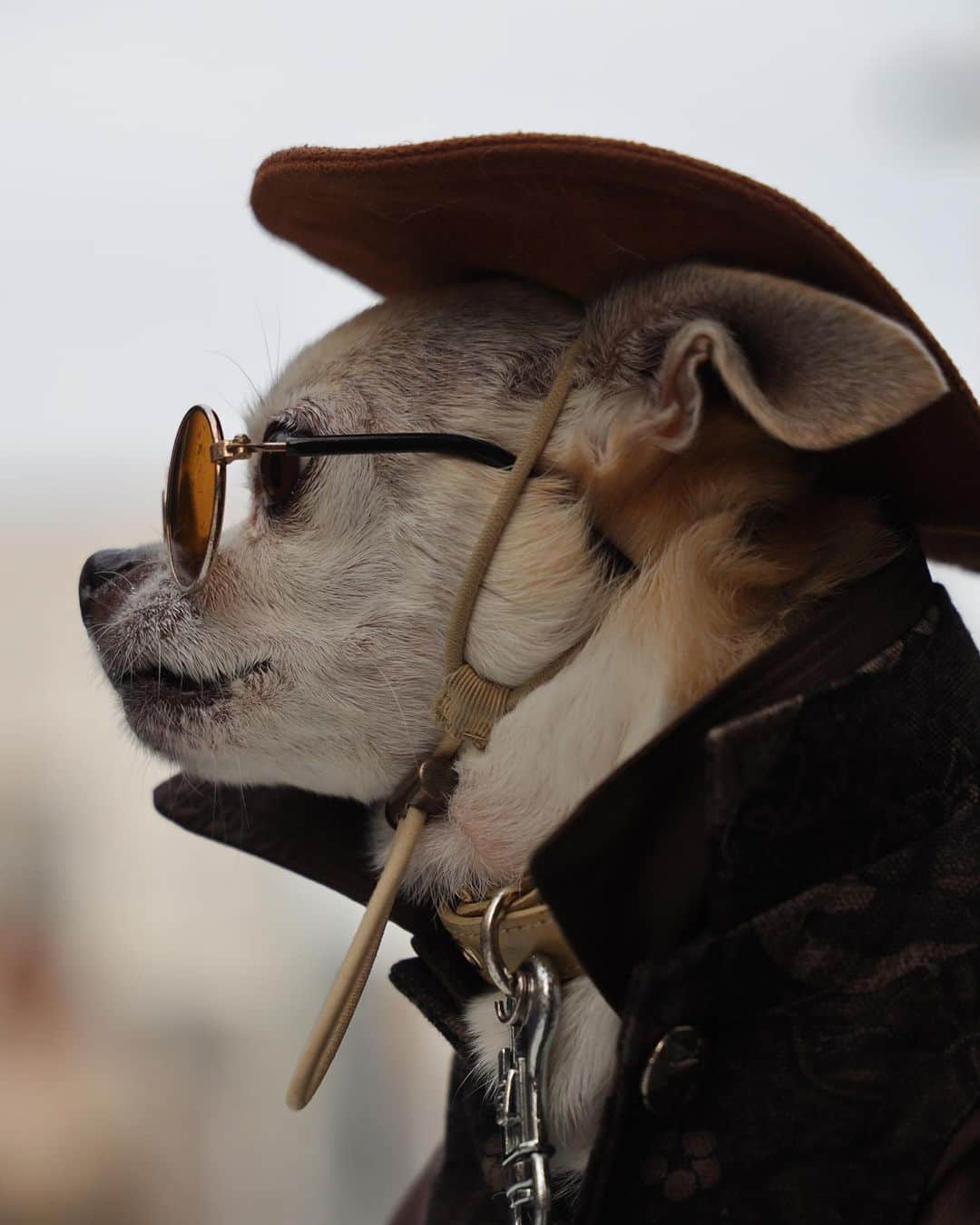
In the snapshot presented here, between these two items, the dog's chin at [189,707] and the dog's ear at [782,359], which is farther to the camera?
the dog's chin at [189,707]

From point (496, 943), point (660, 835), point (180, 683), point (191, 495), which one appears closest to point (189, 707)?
point (180, 683)

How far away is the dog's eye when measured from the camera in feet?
2.77

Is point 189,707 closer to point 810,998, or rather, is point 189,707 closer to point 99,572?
point 99,572

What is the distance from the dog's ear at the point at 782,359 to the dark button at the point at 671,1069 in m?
0.32

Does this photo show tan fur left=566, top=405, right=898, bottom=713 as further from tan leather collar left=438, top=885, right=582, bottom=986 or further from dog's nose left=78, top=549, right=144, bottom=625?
dog's nose left=78, top=549, right=144, bottom=625

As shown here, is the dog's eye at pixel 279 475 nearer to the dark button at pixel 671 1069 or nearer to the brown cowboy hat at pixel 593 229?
the brown cowboy hat at pixel 593 229

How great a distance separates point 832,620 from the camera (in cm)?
64

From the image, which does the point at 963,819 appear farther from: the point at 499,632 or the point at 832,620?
the point at 499,632

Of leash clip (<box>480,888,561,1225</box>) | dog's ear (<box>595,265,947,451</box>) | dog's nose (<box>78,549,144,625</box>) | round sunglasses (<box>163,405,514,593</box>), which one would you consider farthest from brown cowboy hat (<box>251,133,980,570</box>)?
leash clip (<box>480,888,561,1225</box>)

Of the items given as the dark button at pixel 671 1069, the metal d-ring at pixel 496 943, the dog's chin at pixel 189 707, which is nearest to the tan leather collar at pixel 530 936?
the metal d-ring at pixel 496 943

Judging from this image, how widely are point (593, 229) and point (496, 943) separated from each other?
1.56 ft

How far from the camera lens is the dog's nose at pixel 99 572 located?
931mm

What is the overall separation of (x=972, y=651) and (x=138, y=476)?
1.38m

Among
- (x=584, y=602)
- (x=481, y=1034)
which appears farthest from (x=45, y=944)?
(x=584, y=602)
